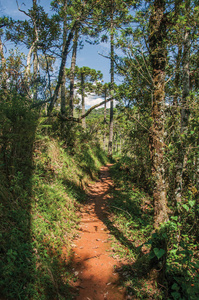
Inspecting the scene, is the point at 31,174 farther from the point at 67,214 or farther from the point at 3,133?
the point at 67,214

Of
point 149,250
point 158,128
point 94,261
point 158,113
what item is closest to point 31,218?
point 94,261

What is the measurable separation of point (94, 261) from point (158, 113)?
11.2ft

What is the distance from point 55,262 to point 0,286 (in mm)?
1090

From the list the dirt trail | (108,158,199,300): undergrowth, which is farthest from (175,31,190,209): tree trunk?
the dirt trail

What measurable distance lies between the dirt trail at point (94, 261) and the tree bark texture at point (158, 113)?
148 centimetres

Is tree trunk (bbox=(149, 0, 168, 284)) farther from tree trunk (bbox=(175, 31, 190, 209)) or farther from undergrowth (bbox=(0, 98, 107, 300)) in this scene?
undergrowth (bbox=(0, 98, 107, 300))

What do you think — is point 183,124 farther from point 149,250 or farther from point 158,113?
point 149,250

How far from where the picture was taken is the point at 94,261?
3637mm

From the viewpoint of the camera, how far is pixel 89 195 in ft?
23.5

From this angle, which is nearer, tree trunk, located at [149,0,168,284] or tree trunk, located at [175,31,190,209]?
tree trunk, located at [149,0,168,284]

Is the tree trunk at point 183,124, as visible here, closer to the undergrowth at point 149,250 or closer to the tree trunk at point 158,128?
the undergrowth at point 149,250

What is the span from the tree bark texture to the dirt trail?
58.4 inches

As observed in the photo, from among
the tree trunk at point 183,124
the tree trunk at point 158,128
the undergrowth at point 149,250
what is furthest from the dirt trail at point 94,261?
the tree trunk at point 183,124

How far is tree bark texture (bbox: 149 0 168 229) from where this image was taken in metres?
2.85
